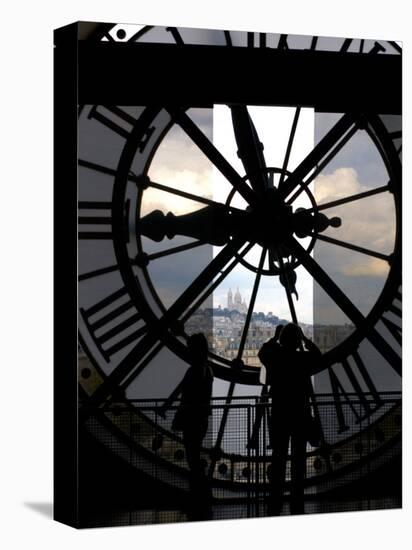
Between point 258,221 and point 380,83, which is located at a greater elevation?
point 380,83

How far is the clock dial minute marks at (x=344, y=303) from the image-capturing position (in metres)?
12.7

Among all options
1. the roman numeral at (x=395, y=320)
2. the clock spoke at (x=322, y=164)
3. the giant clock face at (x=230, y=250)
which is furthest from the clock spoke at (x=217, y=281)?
the roman numeral at (x=395, y=320)

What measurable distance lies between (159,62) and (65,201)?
3.87 feet

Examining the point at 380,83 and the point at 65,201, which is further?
the point at 380,83

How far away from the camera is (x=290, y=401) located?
498 inches

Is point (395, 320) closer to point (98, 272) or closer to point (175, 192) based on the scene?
point (175, 192)

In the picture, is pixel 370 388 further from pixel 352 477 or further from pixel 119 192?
pixel 119 192

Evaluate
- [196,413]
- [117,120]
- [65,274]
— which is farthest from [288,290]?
[117,120]

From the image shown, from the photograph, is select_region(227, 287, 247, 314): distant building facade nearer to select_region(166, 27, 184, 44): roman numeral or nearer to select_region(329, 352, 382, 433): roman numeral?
select_region(329, 352, 382, 433): roman numeral

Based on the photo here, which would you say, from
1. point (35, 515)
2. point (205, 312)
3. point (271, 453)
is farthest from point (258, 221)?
point (35, 515)

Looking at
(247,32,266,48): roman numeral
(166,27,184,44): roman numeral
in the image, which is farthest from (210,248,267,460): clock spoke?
(166,27,184,44): roman numeral

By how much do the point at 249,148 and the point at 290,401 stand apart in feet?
6.13

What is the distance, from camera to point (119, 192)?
12055 mm

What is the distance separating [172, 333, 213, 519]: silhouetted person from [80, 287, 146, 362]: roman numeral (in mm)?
435
